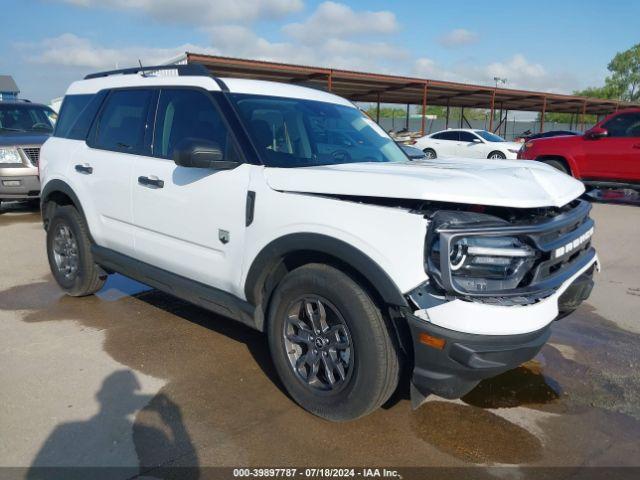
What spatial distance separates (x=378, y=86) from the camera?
24.8 meters

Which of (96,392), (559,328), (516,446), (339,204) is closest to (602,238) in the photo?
(559,328)

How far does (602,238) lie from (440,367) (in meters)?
6.67

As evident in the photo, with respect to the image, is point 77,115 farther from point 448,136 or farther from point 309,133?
point 448,136

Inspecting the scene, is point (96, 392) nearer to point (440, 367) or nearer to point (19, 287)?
point (440, 367)

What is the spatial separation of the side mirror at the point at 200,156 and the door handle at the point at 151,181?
61cm

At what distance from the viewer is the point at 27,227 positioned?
888 cm

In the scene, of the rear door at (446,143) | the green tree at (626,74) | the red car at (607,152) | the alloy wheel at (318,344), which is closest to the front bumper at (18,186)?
the alloy wheel at (318,344)

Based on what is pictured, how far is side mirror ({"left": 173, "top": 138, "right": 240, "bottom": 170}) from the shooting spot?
312 centimetres

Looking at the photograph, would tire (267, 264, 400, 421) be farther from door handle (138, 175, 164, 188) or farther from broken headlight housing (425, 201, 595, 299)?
door handle (138, 175, 164, 188)

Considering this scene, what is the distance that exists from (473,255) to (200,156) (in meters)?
1.68

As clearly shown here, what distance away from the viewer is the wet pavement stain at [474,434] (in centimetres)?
276

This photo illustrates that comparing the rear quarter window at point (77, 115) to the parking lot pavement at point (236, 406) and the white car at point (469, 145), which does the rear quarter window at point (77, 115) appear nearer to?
the parking lot pavement at point (236, 406)

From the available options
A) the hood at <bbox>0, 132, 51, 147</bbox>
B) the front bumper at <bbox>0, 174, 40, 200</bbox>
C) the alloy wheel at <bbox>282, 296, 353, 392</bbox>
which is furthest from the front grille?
the alloy wheel at <bbox>282, 296, 353, 392</bbox>

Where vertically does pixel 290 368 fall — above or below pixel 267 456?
above
